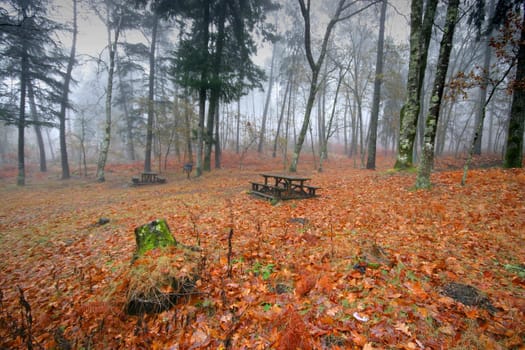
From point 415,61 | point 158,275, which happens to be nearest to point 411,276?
point 158,275

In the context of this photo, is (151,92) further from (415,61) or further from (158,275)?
(158,275)

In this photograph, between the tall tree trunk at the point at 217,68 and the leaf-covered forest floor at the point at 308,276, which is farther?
the tall tree trunk at the point at 217,68

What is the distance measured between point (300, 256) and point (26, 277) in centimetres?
558

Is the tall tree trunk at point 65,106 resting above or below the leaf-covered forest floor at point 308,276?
above

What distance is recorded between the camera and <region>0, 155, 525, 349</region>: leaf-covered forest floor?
7.14 ft

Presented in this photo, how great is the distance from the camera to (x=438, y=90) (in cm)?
612

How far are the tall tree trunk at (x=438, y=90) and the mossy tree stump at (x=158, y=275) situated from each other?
22.9 feet

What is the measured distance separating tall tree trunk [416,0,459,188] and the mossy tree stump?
22.9ft

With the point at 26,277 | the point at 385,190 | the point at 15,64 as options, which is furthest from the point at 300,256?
the point at 15,64

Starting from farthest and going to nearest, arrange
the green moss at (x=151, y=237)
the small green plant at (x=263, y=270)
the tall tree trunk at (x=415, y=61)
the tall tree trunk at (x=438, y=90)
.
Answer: the tall tree trunk at (x=415, y=61)
the tall tree trunk at (x=438, y=90)
the green moss at (x=151, y=237)
the small green plant at (x=263, y=270)

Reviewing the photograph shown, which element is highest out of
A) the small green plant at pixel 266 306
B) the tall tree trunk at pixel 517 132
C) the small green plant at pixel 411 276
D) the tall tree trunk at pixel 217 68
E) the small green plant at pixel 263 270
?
the tall tree trunk at pixel 217 68

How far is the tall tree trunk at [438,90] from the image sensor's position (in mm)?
5938

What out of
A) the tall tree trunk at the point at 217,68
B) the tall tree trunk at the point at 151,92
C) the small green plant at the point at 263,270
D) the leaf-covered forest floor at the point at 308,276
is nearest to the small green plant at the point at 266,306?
the leaf-covered forest floor at the point at 308,276

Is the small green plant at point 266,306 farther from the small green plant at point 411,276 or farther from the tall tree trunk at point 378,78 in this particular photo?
the tall tree trunk at point 378,78
